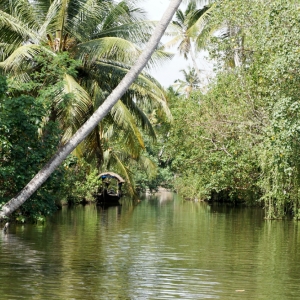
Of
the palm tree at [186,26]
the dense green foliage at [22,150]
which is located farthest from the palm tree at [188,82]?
the dense green foliage at [22,150]

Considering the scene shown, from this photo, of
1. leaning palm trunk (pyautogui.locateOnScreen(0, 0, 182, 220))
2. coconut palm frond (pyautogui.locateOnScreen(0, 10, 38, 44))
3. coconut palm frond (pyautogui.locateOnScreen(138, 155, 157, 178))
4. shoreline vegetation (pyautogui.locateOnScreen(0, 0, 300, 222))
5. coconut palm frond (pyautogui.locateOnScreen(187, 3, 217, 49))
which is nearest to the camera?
leaning palm trunk (pyautogui.locateOnScreen(0, 0, 182, 220))

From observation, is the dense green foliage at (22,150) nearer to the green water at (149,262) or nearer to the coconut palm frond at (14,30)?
the green water at (149,262)

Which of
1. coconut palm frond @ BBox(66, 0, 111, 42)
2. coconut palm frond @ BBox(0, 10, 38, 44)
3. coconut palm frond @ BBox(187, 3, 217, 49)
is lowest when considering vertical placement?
coconut palm frond @ BBox(0, 10, 38, 44)

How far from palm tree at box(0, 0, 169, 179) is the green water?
3.70 m

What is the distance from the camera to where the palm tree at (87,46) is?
66.5ft

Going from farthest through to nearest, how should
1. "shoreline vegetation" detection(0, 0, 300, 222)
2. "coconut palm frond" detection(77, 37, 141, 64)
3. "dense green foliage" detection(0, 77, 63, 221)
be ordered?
"coconut palm frond" detection(77, 37, 141, 64), "shoreline vegetation" detection(0, 0, 300, 222), "dense green foliage" detection(0, 77, 63, 221)

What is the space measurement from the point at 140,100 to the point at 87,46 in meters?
3.56

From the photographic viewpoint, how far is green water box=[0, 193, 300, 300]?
10.0m

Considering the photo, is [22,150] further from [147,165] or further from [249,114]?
[147,165]

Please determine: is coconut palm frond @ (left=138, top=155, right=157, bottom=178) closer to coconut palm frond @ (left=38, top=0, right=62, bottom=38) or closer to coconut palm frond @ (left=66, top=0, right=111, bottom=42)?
coconut palm frond @ (left=66, top=0, right=111, bottom=42)

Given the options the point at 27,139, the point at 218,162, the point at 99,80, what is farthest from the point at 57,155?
the point at 218,162

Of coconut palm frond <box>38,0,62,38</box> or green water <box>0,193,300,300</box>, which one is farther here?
coconut palm frond <box>38,0,62,38</box>

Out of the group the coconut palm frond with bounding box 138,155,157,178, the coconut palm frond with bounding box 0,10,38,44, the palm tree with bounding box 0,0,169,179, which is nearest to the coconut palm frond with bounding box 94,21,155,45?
the palm tree with bounding box 0,0,169,179

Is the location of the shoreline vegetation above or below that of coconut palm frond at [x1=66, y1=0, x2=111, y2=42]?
below
